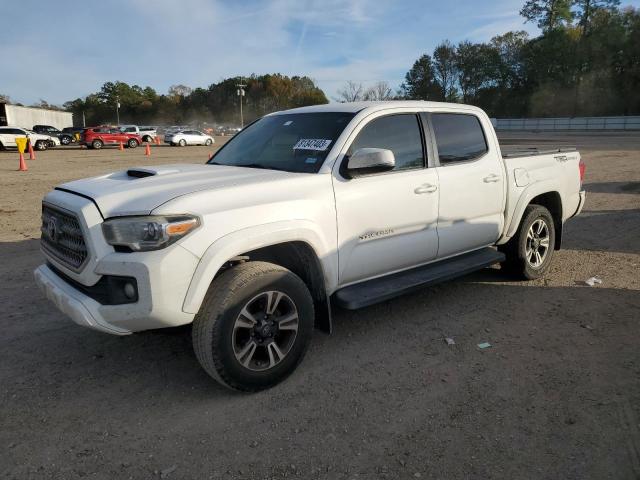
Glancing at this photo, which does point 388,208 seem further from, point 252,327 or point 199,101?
point 199,101

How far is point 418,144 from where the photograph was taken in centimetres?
428

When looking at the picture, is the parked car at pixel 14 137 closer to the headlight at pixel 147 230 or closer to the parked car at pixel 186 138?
the parked car at pixel 186 138

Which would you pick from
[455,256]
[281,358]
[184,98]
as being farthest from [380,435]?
[184,98]

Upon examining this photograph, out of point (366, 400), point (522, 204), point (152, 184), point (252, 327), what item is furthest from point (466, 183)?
point (152, 184)

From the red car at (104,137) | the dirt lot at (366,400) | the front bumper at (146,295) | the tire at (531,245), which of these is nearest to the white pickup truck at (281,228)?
the front bumper at (146,295)

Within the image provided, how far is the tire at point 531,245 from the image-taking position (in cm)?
531

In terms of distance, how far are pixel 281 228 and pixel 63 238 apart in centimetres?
145

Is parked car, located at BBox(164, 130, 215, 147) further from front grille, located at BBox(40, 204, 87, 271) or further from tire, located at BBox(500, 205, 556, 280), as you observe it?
front grille, located at BBox(40, 204, 87, 271)

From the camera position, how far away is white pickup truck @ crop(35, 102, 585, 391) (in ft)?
9.52

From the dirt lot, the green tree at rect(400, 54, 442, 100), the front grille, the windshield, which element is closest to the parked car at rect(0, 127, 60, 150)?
the dirt lot

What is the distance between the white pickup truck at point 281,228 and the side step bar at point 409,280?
1 centimetres

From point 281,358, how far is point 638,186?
12393mm

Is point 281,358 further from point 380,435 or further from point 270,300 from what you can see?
point 380,435

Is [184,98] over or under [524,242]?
over
